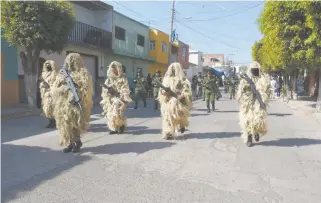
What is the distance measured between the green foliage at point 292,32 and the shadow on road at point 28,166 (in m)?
10.3

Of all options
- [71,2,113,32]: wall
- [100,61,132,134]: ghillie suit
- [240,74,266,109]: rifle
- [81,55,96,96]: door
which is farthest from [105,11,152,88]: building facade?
[240,74,266,109]: rifle

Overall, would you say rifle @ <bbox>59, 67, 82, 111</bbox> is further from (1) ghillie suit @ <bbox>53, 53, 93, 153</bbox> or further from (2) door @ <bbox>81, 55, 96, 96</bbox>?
(2) door @ <bbox>81, 55, 96, 96</bbox>

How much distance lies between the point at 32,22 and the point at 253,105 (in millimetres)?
9126

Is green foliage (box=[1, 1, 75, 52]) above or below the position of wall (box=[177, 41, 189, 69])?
below

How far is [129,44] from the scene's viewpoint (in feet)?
96.7

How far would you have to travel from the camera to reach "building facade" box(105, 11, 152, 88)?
1055 inches

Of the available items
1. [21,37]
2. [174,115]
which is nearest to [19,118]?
[21,37]

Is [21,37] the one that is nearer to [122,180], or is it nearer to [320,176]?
[122,180]

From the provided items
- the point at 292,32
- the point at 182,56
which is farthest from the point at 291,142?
the point at 182,56

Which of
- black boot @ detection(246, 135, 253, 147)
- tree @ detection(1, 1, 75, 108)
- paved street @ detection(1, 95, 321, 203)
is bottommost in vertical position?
paved street @ detection(1, 95, 321, 203)

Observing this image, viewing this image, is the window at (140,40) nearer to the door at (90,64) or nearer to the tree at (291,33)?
the door at (90,64)

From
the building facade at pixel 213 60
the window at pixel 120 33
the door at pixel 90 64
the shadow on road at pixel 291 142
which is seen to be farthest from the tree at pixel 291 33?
the building facade at pixel 213 60

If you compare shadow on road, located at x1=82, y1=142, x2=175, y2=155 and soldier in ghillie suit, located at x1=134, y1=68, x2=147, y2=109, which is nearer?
shadow on road, located at x1=82, y1=142, x2=175, y2=155

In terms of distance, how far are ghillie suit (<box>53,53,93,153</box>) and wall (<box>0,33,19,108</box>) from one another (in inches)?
396
